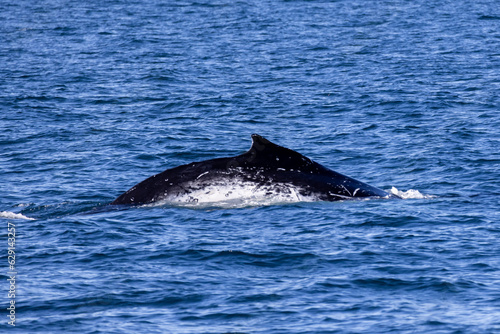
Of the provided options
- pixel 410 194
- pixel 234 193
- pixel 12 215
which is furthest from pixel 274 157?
pixel 12 215

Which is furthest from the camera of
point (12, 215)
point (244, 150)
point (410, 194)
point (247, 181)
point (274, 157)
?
point (244, 150)

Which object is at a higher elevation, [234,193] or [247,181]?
[247,181]

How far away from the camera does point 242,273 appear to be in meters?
14.6

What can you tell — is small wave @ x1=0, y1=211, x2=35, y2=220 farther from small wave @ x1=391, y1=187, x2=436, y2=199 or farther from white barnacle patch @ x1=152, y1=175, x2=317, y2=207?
small wave @ x1=391, y1=187, x2=436, y2=199

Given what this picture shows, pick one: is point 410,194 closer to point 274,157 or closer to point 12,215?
point 274,157

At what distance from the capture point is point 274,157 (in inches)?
686

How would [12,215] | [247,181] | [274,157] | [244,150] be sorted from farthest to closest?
[244,150]
[12,215]
[247,181]
[274,157]

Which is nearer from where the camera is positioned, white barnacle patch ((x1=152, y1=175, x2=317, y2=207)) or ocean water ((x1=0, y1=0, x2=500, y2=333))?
ocean water ((x1=0, y1=0, x2=500, y2=333))

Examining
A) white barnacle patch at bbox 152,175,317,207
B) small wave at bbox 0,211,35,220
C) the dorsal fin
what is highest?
the dorsal fin

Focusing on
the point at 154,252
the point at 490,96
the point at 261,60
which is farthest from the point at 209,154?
the point at 261,60

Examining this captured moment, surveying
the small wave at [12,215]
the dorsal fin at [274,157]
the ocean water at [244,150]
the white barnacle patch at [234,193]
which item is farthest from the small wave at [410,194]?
the small wave at [12,215]

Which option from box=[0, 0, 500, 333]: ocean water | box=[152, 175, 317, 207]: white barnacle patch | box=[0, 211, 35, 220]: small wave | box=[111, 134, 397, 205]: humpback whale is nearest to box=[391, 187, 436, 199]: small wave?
box=[0, 0, 500, 333]: ocean water

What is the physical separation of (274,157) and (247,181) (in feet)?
2.32

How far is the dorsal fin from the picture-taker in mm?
17172
